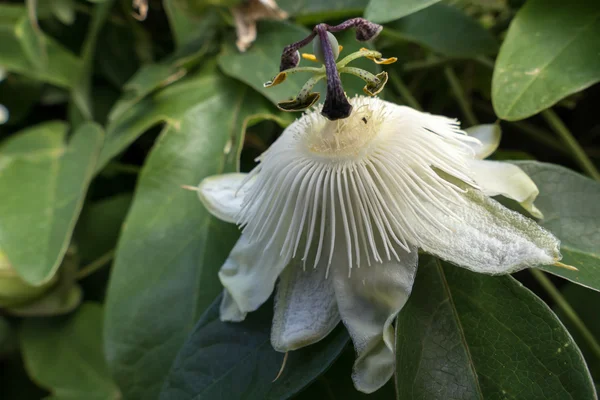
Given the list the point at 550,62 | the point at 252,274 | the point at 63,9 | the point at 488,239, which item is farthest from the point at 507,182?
the point at 63,9

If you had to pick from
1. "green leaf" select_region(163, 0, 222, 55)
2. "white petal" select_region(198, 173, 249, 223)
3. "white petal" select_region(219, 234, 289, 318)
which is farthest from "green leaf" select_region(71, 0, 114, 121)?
"white petal" select_region(219, 234, 289, 318)

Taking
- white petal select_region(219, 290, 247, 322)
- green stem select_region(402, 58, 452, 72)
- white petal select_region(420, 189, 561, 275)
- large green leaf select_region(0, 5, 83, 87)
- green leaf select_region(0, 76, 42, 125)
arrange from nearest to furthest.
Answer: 1. white petal select_region(420, 189, 561, 275)
2. white petal select_region(219, 290, 247, 322)
3. green stem select_region(402, 58, 452, 72)
4. large green leaf select_region(0, 5, 83, 87)
5. green leaf select_region(0, 76, 42, 125)

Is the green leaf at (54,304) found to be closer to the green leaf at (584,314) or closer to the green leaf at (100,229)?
the green leaf at (100,229)

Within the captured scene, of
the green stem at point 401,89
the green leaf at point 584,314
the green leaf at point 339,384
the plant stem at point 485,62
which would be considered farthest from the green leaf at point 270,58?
the green leaf at point 584,314

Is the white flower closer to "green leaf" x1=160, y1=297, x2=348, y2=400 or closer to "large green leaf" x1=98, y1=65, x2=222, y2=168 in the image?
"green leaf" x1=160, y1=297, x2=348, y2=400

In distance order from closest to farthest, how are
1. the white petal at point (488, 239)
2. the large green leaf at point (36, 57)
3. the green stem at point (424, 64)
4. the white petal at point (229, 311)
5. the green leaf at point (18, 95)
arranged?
1. the white petal at point (488, 239)
2. the white petal at point (229, 311)
3. the green stem at point (424, 64)
4. the large green leaf at point (36, 57)
5. the green leaf at point (18, 95)

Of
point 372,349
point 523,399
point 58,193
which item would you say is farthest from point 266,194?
point 58,193

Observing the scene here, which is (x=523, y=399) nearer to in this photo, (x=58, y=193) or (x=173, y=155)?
(x=173, y=155)
